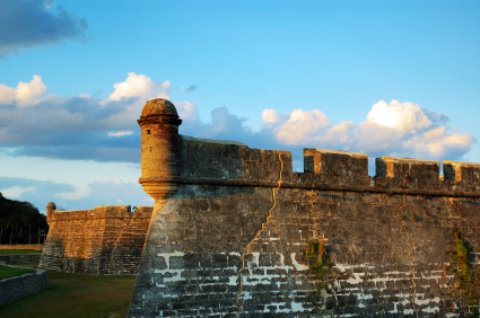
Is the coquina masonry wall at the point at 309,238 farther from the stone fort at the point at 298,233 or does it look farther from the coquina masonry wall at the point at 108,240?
the coquina masonry wall at the point at 108,240

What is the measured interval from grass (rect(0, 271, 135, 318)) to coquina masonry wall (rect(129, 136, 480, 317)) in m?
4.79

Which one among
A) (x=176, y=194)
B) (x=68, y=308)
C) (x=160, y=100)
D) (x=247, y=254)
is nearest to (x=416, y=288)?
(x=247, y=254)

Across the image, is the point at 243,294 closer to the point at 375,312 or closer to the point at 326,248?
the point at 326,248

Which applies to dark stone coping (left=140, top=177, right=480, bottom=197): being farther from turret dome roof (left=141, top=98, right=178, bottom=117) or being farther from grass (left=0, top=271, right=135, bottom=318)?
grass (left=0, top=271, right=135, bottom=318)

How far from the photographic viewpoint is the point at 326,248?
1064cm

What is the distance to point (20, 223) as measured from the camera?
57.3 metres

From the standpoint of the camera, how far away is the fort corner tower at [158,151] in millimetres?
9250

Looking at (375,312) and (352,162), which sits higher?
(352,162)

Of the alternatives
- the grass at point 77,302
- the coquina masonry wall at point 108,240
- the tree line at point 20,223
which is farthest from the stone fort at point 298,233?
the tree line at point 20,223

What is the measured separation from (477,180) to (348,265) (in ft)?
14.6

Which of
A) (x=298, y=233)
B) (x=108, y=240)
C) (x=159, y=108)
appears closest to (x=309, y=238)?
(x=298, y=233)

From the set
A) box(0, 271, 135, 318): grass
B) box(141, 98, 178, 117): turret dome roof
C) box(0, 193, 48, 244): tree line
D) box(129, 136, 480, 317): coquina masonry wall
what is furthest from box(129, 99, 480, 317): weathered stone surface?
box(0, 193, 48, 244): tree line

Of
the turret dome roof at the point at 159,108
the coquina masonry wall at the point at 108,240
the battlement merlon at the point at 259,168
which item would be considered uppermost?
the turret dome roof at the point at 159,108

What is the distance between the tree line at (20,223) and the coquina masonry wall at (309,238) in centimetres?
5163
